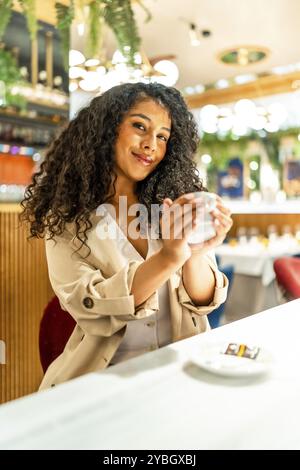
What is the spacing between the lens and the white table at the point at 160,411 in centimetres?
73

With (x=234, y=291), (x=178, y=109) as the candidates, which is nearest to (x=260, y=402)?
(x=178, y=109)

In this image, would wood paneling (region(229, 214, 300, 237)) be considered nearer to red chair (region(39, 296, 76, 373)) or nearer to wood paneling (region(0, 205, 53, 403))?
wood paneling (region(0, 205, 53, 403))

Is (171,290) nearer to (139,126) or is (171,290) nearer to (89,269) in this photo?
(89,269)

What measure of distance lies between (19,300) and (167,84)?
1.41 m

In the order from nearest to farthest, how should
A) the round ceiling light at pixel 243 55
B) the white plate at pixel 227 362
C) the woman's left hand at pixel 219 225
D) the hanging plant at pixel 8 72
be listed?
the white plate at pixel 227 362
the woman's left hand at pixel 219 225
the hanging plant at pixel 8 72
the round ceiling light at pixel 243 55

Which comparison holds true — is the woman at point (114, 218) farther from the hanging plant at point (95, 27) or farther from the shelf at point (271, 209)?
the shelf at point (271, 209)

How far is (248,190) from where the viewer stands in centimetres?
954

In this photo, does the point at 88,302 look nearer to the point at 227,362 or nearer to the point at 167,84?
the point at 227,362

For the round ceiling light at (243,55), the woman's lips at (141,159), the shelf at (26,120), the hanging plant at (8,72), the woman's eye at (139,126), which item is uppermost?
the round ceiling light at (243,55)

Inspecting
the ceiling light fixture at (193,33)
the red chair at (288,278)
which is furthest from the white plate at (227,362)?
the ceiling light fixture at (193,33)

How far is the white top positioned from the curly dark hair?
0.41 ft

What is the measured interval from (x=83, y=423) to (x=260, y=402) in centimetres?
35

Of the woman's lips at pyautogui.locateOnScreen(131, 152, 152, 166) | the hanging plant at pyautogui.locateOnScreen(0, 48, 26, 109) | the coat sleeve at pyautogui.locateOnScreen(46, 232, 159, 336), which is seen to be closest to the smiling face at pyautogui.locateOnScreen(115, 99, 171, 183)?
the woman's lips at pyautogui.locateOnScreen(131, 152, 152, 166)

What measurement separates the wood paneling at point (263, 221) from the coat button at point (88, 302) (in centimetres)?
592
